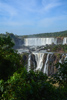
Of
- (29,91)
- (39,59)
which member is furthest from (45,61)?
(29,91)

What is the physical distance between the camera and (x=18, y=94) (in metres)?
2.12

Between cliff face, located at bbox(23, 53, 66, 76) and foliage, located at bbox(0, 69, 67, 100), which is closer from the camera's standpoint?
foliage, located at bbox(0, 69, 67, 100)

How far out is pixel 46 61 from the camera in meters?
18.2

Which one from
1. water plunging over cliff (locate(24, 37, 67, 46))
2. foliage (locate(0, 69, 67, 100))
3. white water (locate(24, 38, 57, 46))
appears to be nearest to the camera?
foliage (locate(0, 69, 67, 100))

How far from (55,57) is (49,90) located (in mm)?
16475

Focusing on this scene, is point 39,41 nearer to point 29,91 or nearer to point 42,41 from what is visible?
point 42,41

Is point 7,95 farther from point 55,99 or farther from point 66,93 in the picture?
point 66,93

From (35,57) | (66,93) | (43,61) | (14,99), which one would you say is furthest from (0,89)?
(35,57)

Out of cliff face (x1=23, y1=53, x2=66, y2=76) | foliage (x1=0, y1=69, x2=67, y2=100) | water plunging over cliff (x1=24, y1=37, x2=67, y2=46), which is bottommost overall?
cliff face (x1=23, y1=53, x2=66, y2=76)

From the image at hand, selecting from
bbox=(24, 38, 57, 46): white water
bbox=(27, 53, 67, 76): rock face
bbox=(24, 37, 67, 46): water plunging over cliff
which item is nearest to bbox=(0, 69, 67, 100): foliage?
bbox=(27, 53, 67, 76): rock face

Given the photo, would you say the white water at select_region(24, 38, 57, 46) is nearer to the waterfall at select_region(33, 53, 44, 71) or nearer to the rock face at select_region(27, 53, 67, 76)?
the waterfall at select_region(33, 53, 44, 71)

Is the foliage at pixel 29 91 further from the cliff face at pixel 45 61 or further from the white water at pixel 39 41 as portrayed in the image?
the white water at pixel 39 41

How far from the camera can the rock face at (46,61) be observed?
17.5m

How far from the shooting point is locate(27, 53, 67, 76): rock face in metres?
17.5
